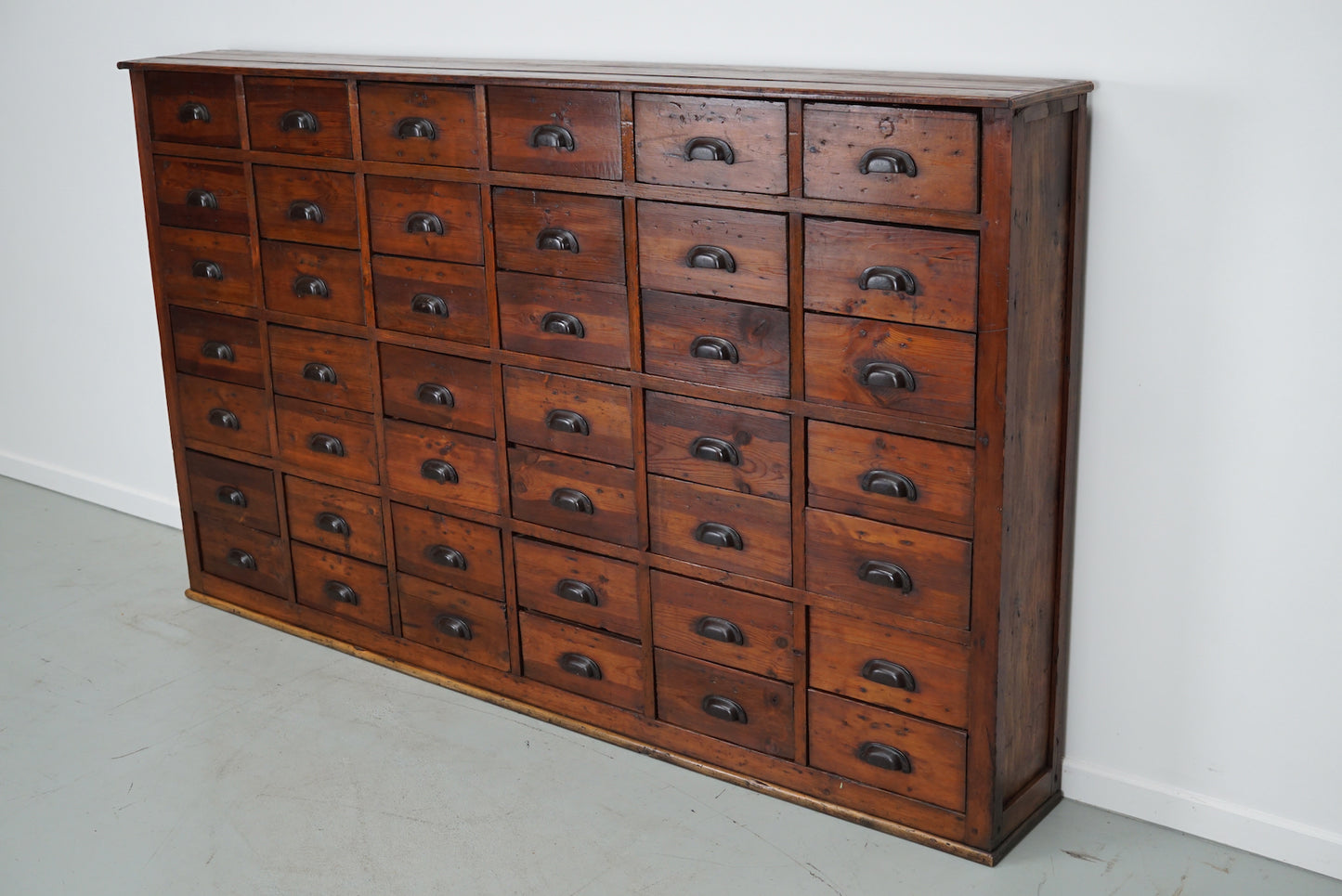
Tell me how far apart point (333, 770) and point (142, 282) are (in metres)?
2.00

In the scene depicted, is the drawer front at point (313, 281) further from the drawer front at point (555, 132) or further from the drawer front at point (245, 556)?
the drawer front at point (245, 556)

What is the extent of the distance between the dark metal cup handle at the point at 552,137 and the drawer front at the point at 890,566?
918 millimetres

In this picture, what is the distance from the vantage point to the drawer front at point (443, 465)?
10.9 feet

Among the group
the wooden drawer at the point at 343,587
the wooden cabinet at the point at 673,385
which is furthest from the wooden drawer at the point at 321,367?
the wooden drawer at the point at 343,587

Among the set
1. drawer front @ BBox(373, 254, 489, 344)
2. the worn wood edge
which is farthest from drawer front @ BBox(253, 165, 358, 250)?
the worn wood edge

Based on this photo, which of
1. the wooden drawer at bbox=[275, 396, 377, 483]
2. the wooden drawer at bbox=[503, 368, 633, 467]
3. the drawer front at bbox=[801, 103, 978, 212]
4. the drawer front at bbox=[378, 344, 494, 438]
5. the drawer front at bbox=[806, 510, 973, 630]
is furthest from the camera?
the wooden drawer at bbox=[275, 396, 377, 483]

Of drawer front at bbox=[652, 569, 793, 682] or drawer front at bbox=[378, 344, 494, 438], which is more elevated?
drawer front at bbox=[378, 344, 494, 438]

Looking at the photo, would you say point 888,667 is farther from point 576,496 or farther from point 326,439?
point 326,439

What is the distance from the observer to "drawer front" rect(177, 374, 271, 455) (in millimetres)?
3762

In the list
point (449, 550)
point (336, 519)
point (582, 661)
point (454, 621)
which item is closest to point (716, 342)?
point (582, 661)

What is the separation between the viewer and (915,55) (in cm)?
283

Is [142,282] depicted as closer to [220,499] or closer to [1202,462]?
[220,499]

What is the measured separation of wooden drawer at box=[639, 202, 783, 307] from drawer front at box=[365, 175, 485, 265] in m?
0.47

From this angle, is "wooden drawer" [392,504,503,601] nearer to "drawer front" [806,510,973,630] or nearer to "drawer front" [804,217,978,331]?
"drawer front" [806,510,973,630]
